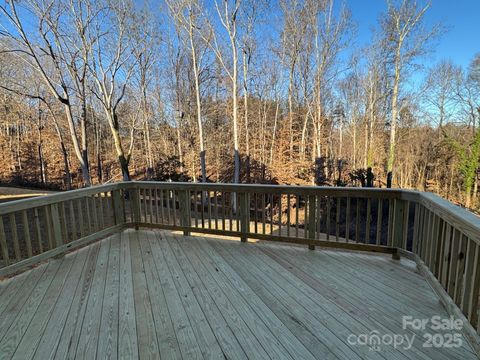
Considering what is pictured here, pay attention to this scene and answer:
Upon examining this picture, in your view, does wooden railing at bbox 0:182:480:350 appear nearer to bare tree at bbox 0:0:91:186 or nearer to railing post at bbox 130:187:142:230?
railing post at bbox 130:187:142:230

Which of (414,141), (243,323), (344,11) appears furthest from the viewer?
(414,141)

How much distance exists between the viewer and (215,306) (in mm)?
2191

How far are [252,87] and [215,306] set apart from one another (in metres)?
14.6

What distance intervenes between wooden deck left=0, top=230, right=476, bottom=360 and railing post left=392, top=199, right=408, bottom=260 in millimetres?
207

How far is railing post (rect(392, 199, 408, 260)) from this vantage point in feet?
9.82

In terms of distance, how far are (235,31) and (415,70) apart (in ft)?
31.2

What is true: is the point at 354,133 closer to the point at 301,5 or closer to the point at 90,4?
the point at 301,5

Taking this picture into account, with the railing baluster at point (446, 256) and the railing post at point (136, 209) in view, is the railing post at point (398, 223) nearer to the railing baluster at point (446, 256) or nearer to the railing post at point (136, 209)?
the railing baluster at point (446, 256)

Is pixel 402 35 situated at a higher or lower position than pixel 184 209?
higher

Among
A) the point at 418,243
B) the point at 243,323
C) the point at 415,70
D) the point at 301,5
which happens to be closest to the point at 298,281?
the point at 243,323

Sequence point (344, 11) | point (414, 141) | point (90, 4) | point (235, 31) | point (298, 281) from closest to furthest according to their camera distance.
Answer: point (298, 281), point (90, 4), point (235, 31), point (344, 11), point (414, 141)

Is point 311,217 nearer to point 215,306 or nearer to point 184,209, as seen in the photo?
point 215,306

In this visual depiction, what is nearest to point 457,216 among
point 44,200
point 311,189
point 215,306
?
point 311,189

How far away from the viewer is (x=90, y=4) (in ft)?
30.8
